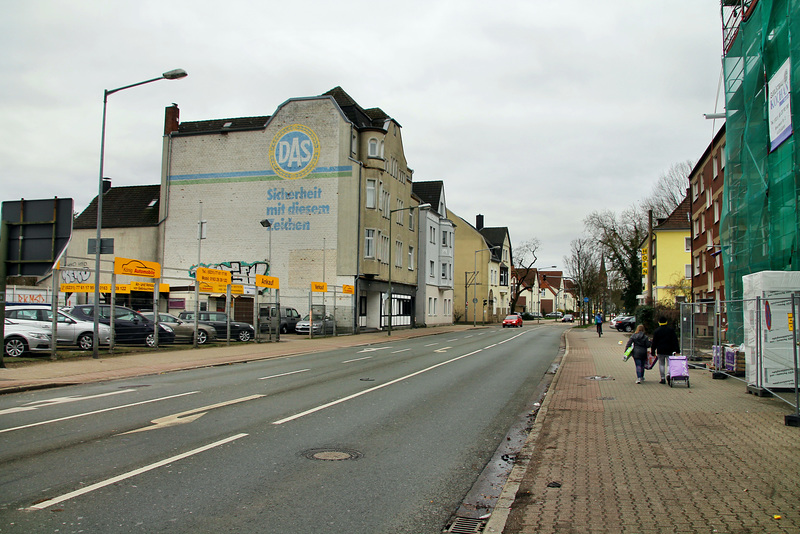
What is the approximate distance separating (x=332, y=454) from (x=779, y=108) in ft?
45.9

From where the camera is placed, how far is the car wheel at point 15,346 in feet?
58.8

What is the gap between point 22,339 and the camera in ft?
59.7

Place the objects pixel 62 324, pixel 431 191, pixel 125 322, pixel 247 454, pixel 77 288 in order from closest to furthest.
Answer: pixel 247 454 → pixel 62 324 → pixel 77 288 → pixel 125 322 → pixel 431 191

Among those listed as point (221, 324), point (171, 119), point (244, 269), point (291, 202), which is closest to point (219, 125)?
point (171, 119)

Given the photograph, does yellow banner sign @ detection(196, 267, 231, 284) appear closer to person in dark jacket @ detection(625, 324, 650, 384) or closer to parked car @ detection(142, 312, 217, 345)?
parked car @ detection(142, 312, 217, 345)

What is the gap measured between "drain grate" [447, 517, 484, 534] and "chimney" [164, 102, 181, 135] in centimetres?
4466

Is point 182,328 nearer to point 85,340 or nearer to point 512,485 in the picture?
point 85,340

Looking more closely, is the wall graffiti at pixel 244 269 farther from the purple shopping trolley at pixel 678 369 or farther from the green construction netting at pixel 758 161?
the purple shopping trolley at pixel 678 369

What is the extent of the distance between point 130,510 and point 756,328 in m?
11.3

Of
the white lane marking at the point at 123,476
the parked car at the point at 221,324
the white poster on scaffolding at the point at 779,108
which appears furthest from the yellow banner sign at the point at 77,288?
the white poster on scaffolding at the point at 779,108

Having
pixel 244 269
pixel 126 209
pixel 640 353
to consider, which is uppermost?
pixel 126 209

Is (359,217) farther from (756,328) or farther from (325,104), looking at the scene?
(756,328)

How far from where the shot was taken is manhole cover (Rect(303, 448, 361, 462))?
711 centimetres

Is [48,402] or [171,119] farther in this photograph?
[171,119]
